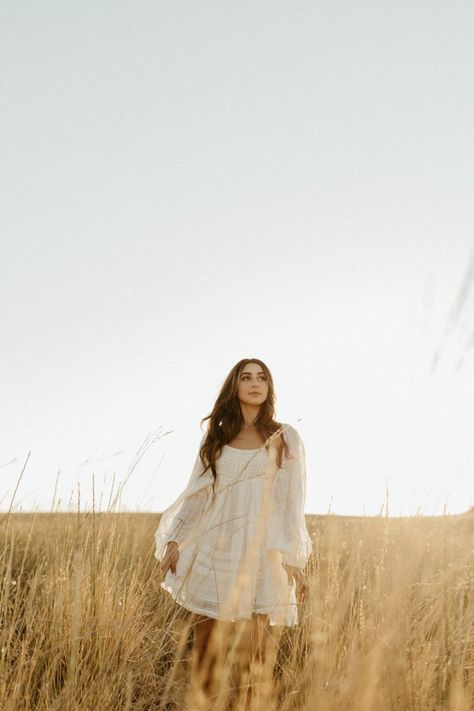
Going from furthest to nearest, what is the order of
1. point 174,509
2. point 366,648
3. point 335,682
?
1. point 174,509
2. point 366,648
3. point 335,682

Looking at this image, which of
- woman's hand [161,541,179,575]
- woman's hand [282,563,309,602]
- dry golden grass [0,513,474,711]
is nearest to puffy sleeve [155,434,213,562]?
woman's hand [161,541,179,575]

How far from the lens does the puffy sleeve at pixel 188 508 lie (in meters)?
2.99

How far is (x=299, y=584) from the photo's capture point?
107 inches

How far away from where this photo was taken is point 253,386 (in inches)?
125

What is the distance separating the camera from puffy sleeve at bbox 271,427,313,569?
8.91ft

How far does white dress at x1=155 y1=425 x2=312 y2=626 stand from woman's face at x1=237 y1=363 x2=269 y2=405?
0.24 meters

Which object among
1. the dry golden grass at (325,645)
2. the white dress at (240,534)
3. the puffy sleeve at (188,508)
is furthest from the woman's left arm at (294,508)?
the puffy sleeve at (188,508)

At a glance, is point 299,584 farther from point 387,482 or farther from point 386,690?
point 386,690

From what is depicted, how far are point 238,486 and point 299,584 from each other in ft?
1.63

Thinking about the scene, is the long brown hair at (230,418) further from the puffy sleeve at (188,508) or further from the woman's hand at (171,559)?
the woman's hand at (171,559)

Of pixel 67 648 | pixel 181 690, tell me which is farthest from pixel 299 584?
pixel 67 648

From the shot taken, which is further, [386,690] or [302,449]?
[302,449]

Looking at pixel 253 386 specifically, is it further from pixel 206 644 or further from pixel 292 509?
pixel 206 644

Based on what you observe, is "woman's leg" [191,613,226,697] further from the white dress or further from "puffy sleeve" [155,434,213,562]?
"puffy sleeve" [155,434,213,562]
